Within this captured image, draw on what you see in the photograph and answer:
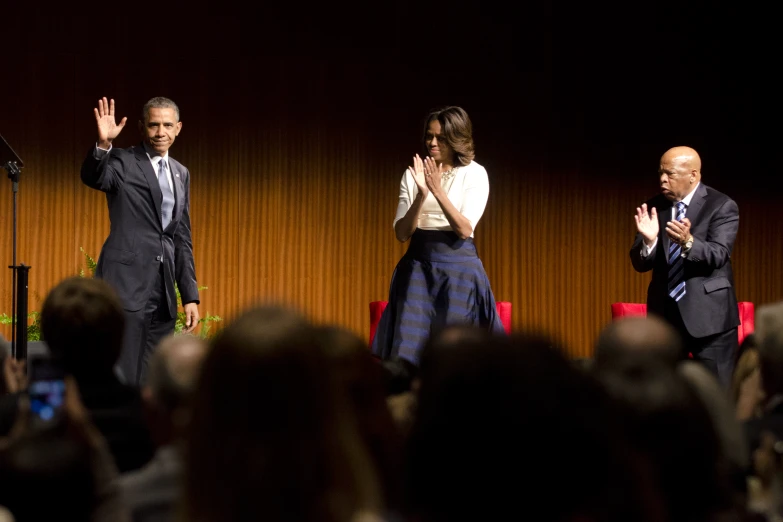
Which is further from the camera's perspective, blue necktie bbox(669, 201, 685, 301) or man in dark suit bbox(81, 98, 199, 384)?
blue necktie bbox(669, 201, 685, 301)

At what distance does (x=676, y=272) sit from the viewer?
4781 mm

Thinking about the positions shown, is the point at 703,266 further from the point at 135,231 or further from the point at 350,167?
the point at 350,167

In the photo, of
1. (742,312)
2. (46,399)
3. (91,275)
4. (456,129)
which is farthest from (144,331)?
(742,312)

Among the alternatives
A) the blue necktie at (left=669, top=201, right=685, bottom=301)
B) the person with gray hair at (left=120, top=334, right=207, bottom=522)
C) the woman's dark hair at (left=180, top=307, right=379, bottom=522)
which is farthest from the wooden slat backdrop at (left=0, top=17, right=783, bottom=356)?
A: the woman's dark hair at (left=180, top=307, right=379, bottom=522)

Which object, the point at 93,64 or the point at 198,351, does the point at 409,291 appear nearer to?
the point at 198,351

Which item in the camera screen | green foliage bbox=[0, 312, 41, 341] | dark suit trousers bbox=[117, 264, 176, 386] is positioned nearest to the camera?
the camera screen

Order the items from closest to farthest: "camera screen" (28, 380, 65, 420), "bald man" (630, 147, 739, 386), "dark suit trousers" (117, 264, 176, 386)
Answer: "camera screen" (28, 380, 65, 420) < "dark suit trousers" (117, 264, 176, 386) < "bald man" (630, 147, 739, 386)

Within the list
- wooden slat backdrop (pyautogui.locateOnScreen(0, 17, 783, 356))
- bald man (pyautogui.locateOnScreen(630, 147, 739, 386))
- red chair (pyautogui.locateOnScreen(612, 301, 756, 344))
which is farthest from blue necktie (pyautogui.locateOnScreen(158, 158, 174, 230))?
red chair (pyautogui.locateOnScreen(612, 301, 756, 344))

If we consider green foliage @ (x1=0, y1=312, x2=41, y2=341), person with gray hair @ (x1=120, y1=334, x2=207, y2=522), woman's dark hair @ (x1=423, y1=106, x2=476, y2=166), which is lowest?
green foliage @ (x1=0, y1=312, x2=41, y2=341)

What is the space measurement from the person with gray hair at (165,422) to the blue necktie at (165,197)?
290cm

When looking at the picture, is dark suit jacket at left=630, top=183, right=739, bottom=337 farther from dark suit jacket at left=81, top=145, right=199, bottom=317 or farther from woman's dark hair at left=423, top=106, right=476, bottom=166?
dark suit jacket at left=81, top=145, right=199, bottom=317

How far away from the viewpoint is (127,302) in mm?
4348

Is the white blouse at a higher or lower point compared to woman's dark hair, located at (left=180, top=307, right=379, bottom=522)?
higher

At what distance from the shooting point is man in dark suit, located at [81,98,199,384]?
14.2ft
